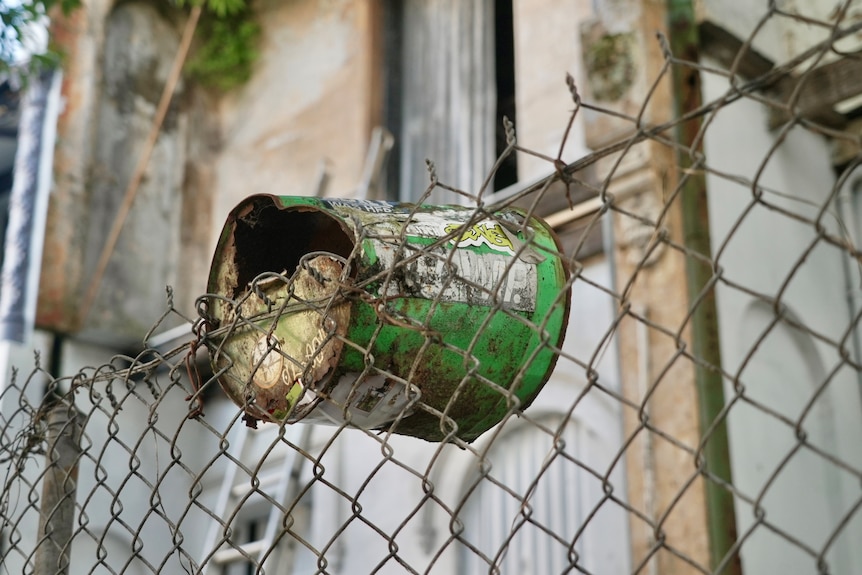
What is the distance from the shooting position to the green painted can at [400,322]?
184 cm

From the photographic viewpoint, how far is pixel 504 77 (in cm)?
687

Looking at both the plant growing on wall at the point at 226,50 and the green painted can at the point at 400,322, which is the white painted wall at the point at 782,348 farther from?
the plant growing on wall at the point at 226,50

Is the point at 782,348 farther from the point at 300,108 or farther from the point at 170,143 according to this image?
the point at 170,143

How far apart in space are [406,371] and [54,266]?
5.76 metres

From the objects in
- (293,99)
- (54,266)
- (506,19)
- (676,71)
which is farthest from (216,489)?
(676,71)

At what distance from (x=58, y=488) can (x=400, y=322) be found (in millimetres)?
1014

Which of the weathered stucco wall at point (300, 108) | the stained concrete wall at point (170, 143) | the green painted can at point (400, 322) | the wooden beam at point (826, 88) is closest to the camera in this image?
the green painted can at point (400, 322)

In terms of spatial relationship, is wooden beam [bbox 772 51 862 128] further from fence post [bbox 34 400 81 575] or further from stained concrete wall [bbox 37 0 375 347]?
fence post [bbox 34 400 81 575]

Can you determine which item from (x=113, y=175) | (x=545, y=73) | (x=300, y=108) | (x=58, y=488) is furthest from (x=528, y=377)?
(x=113, y=175)

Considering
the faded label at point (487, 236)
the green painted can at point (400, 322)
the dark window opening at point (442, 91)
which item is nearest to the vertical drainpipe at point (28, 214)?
the dark window opening at point (442, 91)

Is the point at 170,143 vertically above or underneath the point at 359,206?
underneath

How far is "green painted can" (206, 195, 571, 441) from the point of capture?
1.84m

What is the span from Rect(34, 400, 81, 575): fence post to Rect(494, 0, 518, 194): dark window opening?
438 cm

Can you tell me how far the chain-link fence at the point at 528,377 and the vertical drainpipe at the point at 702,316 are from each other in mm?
12
